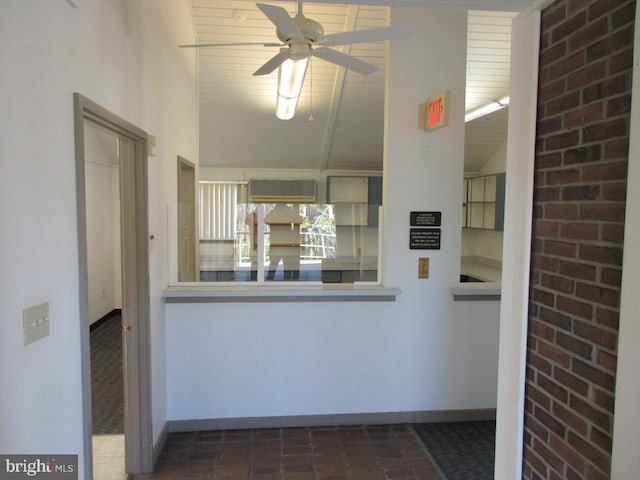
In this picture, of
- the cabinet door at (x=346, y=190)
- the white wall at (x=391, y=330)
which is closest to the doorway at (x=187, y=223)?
the white wall at (x=391, y=330)

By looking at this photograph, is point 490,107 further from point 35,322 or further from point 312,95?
point 35,322

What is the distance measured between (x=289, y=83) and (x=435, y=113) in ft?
5.18

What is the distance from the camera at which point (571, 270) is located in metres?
1.30

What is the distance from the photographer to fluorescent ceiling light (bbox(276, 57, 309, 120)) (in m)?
3.60

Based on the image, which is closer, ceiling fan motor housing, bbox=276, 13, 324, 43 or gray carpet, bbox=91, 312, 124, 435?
ceiling fan motor housing, bbox=276, 13, 324, 43

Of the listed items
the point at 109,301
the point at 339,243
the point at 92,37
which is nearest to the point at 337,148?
the point at 339,243

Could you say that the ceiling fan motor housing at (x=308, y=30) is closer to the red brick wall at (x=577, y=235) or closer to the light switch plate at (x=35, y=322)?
the red brick wall at (x=577, y=235)

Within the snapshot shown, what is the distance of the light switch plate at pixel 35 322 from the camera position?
1373 millimetres

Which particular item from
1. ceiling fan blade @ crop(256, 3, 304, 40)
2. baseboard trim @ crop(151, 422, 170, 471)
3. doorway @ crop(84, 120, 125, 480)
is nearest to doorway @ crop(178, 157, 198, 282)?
doorway @ crop(84, 120, 125, 480)

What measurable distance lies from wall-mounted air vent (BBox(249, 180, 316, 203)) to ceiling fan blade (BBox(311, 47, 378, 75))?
14.0ft

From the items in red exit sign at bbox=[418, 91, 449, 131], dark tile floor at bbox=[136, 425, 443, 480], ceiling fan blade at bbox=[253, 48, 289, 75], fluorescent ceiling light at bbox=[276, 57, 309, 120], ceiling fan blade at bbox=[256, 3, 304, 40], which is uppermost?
fluorescent ceiling light at bbox=[276, 57, 309, 120]

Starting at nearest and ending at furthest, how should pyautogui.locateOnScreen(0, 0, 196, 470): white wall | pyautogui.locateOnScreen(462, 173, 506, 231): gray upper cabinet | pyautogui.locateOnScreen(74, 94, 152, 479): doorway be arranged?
pyautogui.locateOnScreen(0, 0, 196, 470): white wall
pyautogui.locateOnScreen(74, 94, 152, 479): doorway
pyautogui.locateOnScreen(462, 173, 506, 231): gray upper cabinet

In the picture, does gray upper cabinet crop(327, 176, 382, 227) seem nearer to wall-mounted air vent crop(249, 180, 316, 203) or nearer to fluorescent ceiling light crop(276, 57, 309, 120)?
wall-mounted air vent crop(249, 180, 316, 203)

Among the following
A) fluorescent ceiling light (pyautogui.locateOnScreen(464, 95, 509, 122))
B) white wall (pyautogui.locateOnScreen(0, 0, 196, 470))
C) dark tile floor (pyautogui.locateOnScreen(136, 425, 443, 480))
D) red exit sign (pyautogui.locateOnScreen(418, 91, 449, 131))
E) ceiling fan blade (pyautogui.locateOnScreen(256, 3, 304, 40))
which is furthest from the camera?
fluorescent ceiling light (pyautogui.locateOnScreen(464, 95, 509, 122))
